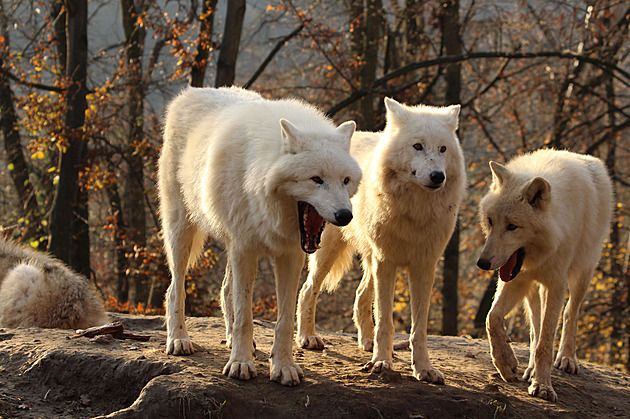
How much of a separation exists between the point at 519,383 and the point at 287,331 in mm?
2192

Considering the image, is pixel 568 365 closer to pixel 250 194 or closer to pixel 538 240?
pixel 538 240

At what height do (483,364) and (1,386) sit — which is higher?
(483,364)

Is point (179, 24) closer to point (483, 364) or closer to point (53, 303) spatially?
point (53, 303)

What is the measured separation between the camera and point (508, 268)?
17.2 ft

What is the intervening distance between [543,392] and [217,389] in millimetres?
2626

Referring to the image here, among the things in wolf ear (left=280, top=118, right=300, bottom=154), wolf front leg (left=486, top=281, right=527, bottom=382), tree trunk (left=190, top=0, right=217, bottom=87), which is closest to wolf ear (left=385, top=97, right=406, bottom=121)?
wolf ear (left=280, top=118, right=300, bottom=154)

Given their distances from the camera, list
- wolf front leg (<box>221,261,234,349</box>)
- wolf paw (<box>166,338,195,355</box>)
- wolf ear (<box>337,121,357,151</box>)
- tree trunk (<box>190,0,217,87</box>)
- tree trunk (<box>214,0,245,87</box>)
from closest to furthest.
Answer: wolf ear (<box>337,121,357,151</box>) → wolf paw (<box>166,338,195,355</box>) → wolf front leg (<box>221,261,234,349</box>) → tree trunk (<box>214,0,245,87</box>) → tree trunk (<box>190,0,217,87</box>)

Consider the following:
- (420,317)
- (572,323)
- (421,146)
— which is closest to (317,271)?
(420,317)

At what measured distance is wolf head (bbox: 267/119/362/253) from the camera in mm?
3859

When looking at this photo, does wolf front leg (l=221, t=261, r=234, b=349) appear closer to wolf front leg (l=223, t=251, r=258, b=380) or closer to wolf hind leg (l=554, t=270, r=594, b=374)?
wolf front leg (l=223, t=251, r=258, b=380)

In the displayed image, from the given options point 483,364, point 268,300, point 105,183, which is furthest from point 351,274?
point 483,364

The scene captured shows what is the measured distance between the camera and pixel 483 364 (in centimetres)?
586

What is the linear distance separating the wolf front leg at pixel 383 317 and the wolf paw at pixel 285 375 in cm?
75

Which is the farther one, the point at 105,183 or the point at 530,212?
the point at 105,183
